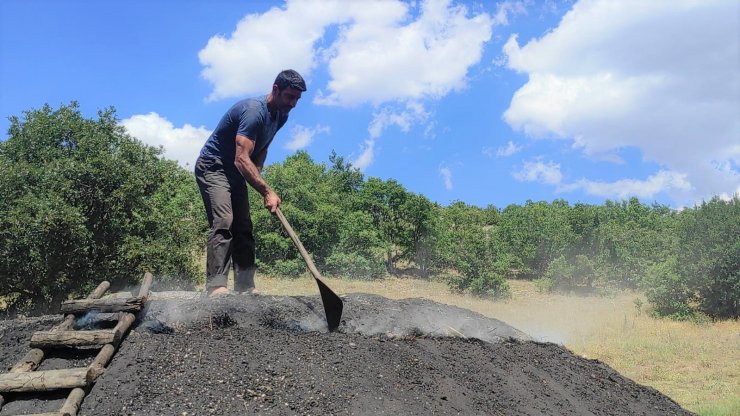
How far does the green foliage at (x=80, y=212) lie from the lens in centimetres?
948

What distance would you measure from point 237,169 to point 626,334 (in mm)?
11818

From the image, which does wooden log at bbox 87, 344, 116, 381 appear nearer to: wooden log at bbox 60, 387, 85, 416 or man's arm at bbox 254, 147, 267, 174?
wooden log at bbox 60, 387, 85, 416

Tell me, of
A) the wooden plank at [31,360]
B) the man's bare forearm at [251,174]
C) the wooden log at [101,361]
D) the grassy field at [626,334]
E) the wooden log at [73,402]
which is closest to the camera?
the wooden log at [73,402]

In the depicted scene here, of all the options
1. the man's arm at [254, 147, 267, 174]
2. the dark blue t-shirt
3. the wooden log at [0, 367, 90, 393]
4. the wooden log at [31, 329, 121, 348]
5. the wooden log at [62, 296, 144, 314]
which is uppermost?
the dark blue t-shirt

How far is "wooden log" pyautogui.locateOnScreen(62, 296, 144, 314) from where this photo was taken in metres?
4.25

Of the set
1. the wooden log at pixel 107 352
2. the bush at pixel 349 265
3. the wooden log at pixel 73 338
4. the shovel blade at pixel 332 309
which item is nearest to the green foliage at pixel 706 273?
the bush at pixel 349 265

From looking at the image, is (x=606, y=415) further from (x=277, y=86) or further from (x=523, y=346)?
(x=277, y=86)

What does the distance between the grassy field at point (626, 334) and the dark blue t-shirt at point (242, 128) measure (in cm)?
212

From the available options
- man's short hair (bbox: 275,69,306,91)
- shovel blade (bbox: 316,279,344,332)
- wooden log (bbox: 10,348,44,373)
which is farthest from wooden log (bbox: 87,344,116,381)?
man's short hair (bbox: 275,69,306,91)

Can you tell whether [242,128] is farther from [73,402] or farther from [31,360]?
[73,402]

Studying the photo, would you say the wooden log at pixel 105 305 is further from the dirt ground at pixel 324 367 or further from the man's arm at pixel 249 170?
the man's arm at pixel 249 170

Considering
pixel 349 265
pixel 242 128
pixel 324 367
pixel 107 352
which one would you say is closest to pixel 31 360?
pixel 107 352

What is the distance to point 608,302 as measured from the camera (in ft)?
67.1

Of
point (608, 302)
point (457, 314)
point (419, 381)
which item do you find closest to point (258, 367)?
point (419, 381)
